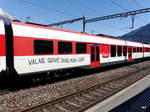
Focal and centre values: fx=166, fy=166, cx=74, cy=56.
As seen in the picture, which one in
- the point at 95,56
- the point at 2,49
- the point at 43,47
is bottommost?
the point at 95,56

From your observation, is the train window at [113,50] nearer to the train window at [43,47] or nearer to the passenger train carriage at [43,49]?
the passenger train carriage at [43,49]

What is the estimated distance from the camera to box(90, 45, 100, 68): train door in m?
13.5

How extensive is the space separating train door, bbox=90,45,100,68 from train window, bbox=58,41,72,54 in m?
2.94

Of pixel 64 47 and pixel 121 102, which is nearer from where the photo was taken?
pixel 121 102

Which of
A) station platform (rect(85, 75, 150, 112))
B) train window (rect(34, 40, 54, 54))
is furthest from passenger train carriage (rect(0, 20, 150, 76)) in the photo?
station platform (rect(85, 75, 150, 112))

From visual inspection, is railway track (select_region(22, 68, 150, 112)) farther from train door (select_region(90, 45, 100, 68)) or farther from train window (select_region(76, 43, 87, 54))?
train door (select_region(90, 45, 100, 68))

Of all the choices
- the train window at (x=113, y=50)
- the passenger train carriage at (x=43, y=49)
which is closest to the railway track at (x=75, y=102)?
the passenger train carriage at (x=43, y=49)

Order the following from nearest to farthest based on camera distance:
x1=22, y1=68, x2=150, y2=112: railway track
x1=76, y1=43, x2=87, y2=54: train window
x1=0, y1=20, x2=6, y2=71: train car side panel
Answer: x1=22, y1=68, x2=150, y2=112: railway track < x1=0, y1=20, x2=6, y2=71: train car side panel < x1=76, y1=43, x2=87, y2=54: train window

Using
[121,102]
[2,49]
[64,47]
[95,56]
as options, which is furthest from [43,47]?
[95,56]

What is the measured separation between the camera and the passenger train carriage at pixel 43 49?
7.97 metres

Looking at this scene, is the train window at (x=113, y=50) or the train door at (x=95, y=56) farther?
the train window at (x=113, y=50)

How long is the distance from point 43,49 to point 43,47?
113 mm

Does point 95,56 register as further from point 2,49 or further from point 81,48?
point 2,49

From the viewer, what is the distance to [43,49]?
9344 millimetres
